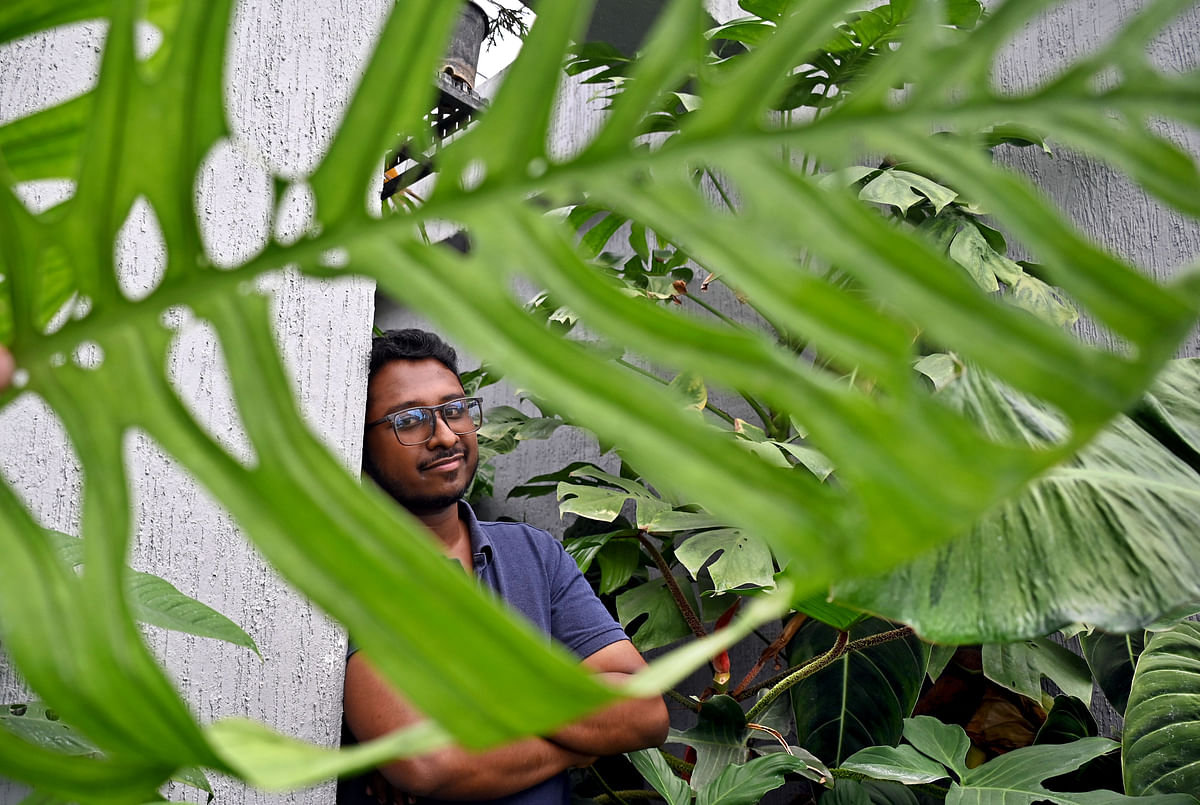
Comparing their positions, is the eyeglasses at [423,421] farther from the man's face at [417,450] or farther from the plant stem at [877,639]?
the plant stem at [877,639]

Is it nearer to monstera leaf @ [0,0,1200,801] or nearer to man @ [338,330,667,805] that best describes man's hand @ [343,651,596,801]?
man @ [338,330,667,805]

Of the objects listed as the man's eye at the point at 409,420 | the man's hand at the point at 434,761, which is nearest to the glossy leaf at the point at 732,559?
the man's hand at the point at 434,761

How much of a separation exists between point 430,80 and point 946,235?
1760 mm

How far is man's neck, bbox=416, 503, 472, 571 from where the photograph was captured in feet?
6.07

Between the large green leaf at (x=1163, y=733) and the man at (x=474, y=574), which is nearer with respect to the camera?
the large green leaf at (x=1163, y=733)

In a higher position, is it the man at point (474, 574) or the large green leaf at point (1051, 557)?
the large green leaf at point (1051, 557)

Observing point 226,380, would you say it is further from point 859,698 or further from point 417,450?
point 859,698

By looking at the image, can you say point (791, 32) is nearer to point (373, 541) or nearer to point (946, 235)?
point (373, 541)

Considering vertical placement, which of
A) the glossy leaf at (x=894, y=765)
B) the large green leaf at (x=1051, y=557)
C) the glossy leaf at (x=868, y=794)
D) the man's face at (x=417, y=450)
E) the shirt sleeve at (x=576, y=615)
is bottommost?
the glossy leaf at (x=868, y=794)

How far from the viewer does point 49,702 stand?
0.22m

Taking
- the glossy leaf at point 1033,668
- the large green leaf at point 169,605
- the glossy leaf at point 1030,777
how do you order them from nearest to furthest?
the large green leaf at point 169,605, the glossy leaf at point 1030,777, the glossy leaf at point 1033,668

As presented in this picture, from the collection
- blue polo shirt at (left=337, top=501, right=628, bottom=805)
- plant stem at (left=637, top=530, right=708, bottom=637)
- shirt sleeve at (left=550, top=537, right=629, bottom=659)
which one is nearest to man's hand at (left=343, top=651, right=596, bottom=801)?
blue polo shirt at (left=337, top=501, right=628, bottom=805)

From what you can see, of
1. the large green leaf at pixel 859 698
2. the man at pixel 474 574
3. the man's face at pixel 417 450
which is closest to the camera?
the man at pixel 474 574

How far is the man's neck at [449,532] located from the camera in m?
1.85
